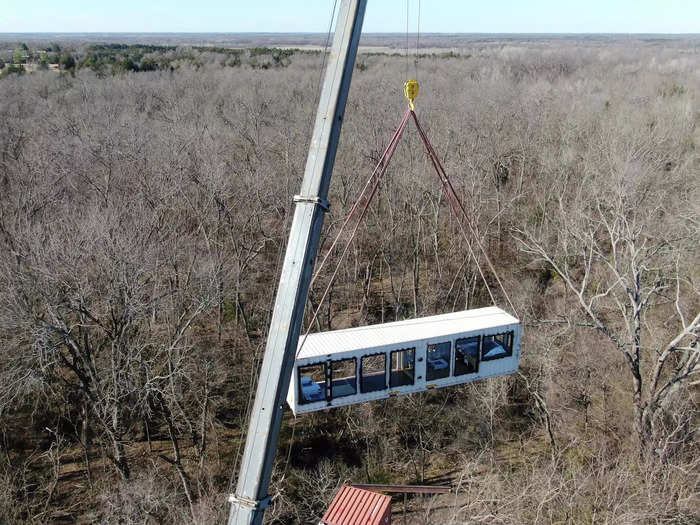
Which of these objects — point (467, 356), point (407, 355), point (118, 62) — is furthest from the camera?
point (118, 62)

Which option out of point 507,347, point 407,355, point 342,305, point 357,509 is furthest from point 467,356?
point 342,305

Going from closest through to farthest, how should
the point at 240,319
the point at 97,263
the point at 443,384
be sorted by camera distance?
the point at 443,384 < the point at 97,263 < the point at 240,319

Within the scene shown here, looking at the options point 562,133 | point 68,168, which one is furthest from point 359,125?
point 68,168

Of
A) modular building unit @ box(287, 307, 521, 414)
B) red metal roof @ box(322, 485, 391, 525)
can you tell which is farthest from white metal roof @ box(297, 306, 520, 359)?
red metal roof @ box(322, 485, 391, 525)

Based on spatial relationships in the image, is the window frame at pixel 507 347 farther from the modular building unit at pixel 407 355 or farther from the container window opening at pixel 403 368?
the container window opening at pixel 403 368

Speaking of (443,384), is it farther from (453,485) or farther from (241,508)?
(453,485)

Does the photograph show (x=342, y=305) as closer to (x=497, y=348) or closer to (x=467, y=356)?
(x=467, y=356)

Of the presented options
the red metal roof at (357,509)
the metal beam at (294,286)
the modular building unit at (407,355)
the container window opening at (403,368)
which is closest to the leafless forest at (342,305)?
the modular building unit at (407,355)
